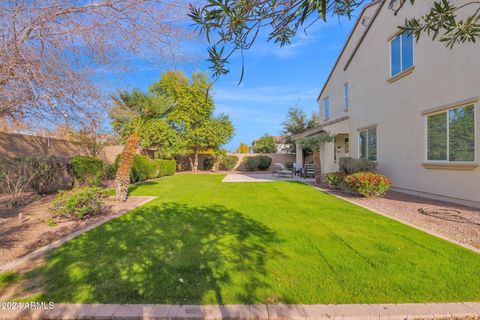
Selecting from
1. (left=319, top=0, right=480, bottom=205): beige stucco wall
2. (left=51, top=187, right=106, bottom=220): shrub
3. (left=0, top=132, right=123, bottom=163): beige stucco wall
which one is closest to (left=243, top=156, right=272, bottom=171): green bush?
(left=319, top=0, right=480, bottom=205): beige stucco wall

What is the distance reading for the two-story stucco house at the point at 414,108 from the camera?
23.3ft

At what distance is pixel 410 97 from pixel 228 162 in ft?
66.4

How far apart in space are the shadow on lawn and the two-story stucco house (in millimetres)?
4421

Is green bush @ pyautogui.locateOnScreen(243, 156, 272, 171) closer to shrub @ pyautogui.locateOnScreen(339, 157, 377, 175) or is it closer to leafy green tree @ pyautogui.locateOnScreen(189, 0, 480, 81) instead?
shrub @ pyautogui.locateOnScreen(339, 157, 377, 175)

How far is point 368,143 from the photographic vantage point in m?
12.6

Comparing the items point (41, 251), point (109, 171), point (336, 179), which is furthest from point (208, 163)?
point (41, 251)

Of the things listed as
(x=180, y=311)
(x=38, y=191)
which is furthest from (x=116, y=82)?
(x=38, y=191)

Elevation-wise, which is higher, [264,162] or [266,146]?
[266,146]

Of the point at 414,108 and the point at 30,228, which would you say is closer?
the point at 30,228

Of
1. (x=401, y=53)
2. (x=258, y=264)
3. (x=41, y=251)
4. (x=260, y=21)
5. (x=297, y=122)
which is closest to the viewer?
(x=260, y=21)

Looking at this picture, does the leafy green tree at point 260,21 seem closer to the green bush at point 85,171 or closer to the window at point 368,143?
the window at point 368,143

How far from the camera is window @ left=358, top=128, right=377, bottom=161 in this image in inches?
473

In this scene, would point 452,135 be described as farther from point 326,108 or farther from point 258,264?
point 326,108

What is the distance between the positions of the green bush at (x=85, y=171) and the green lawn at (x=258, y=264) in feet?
20.9
